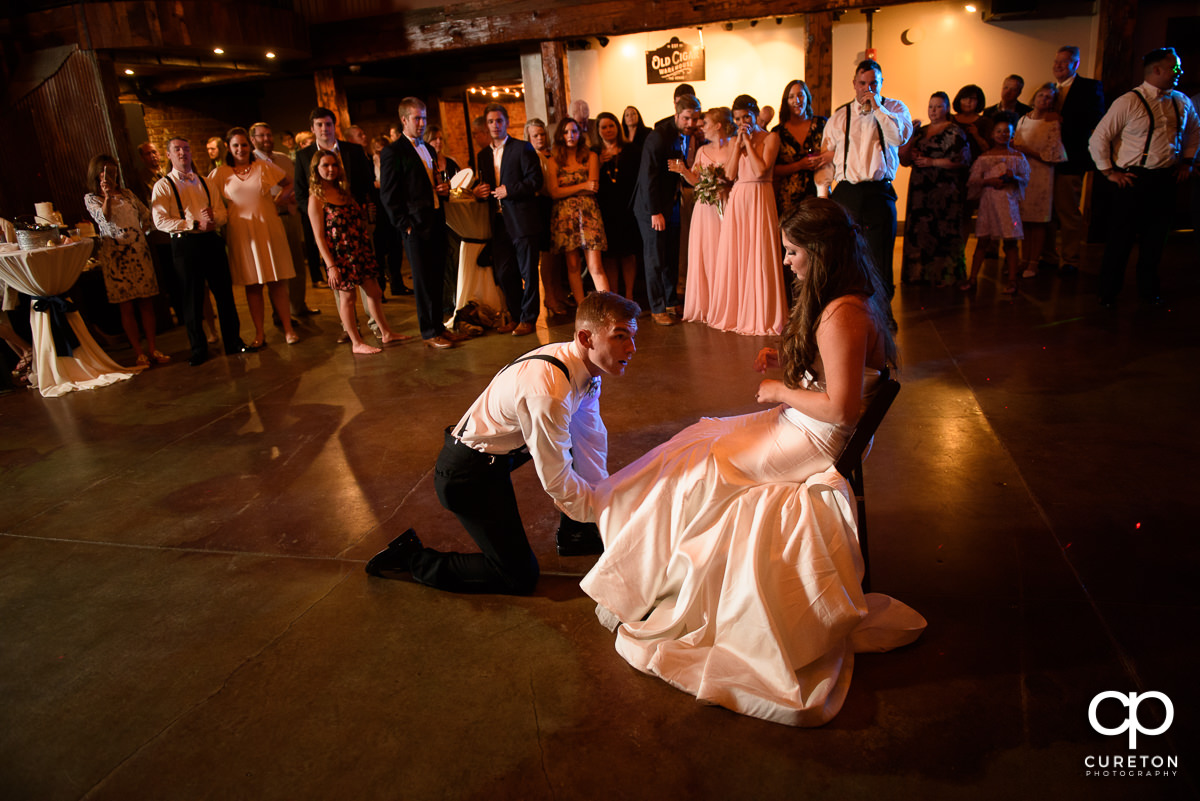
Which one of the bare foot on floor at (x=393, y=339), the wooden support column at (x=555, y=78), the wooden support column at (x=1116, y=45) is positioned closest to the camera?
the bare foot on floor at (x=393, y=339)

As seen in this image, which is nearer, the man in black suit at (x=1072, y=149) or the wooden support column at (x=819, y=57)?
the man in black suit at (x=1072, y=149)

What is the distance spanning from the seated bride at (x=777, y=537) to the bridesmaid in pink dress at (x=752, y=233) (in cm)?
373

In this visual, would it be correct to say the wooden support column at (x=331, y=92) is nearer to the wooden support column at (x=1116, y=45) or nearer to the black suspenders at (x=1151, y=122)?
the black suspenders at (x=1151, y=122)

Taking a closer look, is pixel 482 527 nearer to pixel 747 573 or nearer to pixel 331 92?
pixel 747 573

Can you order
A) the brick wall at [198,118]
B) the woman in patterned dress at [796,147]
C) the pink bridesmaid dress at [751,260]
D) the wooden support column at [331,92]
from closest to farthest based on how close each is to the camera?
the pink bridesmaid dress at [751,260] < the woman in patterned dress at [796,147] < the wooden support column at [331,92] < the brick wall at [198,118]

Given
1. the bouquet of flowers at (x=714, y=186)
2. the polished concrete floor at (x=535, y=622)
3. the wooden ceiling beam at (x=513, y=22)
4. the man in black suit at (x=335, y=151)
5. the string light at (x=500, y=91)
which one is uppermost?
the wooden ceiling beam at (x=513, y=22)

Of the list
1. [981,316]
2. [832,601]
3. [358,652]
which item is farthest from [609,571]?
[981,316]

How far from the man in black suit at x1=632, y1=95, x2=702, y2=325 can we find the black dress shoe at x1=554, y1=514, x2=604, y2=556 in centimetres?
385

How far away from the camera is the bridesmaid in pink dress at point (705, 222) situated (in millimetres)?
6297

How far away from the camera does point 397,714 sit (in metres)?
2.34

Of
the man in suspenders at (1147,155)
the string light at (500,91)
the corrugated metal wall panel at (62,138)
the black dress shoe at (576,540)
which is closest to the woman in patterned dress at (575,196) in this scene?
the man in suspenders at (1147,155)

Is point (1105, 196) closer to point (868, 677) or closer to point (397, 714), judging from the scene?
point (868, 677)

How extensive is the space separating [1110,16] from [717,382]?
7131 millimetres

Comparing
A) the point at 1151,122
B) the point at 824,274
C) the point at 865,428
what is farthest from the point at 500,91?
the point at 865,428
